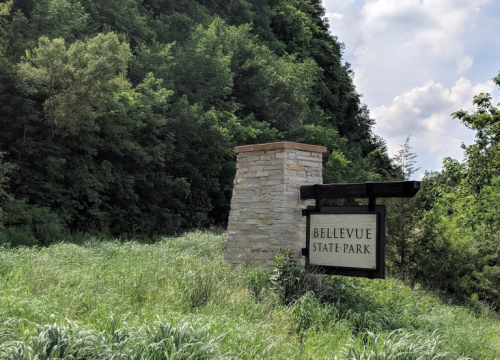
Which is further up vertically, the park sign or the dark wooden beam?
the dark wooden beam

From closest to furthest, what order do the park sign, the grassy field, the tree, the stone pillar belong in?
the grassy field < the park sign < the stone pillar < the tree

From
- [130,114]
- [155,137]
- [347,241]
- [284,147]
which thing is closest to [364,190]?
[347,241]

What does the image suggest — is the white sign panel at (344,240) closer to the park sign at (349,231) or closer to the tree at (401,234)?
the park sign at (349,231)

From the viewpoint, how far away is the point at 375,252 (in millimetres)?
6836

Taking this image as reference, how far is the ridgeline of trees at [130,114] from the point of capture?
50.0 feet

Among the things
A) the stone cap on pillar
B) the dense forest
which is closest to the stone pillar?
the stone cap on pillar

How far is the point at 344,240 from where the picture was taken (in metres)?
7.14

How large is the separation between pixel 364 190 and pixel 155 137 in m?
14.2

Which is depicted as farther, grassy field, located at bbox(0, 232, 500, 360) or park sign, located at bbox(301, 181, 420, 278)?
park sign, located at bbox(301, 181, 420, 278)

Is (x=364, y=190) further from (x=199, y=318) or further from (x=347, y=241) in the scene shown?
(x=199, y=318)

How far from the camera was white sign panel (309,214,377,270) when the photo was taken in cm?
689

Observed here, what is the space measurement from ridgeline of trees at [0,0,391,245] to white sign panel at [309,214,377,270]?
868 cm

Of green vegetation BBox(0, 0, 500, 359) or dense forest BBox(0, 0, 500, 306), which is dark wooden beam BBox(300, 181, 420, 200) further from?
dense forest BBox(0, 0, 500, 306)

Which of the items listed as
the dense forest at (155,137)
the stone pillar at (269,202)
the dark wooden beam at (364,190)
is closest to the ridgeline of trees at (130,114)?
the dense forest at (155,137)
